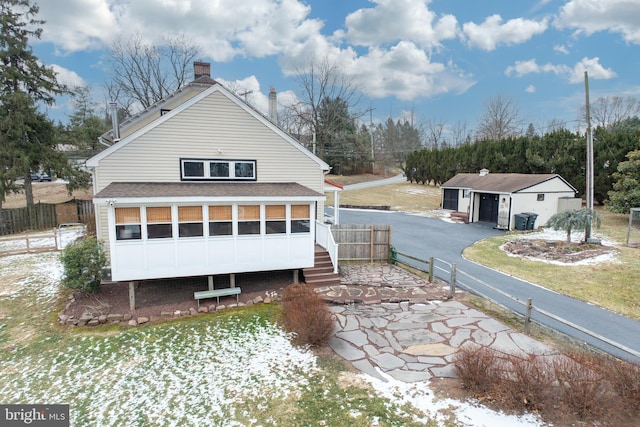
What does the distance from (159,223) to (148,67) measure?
3082 centimetres

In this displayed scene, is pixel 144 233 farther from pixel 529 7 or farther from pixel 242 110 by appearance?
pixel 529 7

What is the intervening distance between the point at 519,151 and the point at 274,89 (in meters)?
28.5

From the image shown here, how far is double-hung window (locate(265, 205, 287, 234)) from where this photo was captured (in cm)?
1077

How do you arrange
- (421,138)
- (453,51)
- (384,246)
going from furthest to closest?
(421,138) < (453,51) < (384,246)

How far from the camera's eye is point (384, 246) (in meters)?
14.5

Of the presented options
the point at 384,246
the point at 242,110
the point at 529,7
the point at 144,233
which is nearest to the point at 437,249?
the point at 384,246

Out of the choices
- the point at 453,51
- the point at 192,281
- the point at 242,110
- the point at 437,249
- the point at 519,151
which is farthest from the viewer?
the point at 519,151

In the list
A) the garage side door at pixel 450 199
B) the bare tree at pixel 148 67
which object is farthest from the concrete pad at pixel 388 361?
the bare tree at pixel 148 67

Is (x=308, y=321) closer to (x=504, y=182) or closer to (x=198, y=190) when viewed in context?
(x=198, y=190)

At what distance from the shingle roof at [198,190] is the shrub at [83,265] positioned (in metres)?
2.11

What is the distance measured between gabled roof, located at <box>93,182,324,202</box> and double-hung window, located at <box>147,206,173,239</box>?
0.47 meters

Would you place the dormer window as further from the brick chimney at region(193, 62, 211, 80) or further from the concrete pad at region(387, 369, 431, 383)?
the concrete pad at region(387, 369, 431, 383)

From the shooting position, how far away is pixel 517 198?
22.2 meters

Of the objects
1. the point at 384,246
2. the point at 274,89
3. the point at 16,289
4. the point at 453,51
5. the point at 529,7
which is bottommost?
the point at 16,289
